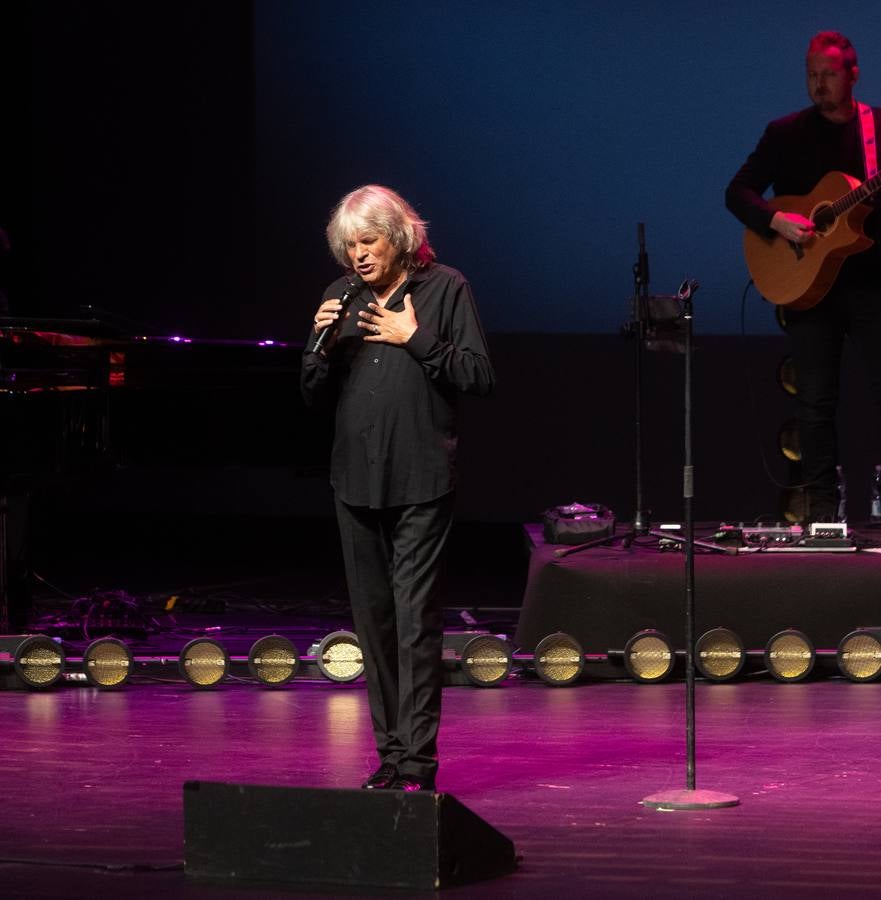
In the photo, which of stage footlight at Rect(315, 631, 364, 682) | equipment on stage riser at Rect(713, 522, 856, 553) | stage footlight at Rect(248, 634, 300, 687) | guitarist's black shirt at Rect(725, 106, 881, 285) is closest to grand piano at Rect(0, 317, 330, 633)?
stage footlight at Rect(248, 634, 300, 687)

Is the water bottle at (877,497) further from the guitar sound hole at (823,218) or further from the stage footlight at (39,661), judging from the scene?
the stage footlight at (39,661)

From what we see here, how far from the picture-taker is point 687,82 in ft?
30.1

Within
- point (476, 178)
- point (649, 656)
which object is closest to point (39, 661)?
point (649, 656)

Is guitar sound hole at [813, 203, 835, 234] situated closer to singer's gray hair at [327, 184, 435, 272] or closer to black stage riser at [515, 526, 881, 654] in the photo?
black stage riser at [515, 526, 881, 654]

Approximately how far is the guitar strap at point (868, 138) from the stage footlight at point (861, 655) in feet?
5.67

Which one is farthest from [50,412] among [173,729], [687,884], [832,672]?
[687,884]

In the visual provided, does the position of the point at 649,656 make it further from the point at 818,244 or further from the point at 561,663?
the point at 818,244

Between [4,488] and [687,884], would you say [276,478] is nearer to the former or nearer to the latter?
[4,488]

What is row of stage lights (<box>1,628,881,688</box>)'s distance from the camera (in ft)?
17.3

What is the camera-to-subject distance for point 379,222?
3.43 metres

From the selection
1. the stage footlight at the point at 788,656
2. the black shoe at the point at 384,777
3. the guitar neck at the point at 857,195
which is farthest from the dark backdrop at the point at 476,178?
the black shoe at the point at 384,777

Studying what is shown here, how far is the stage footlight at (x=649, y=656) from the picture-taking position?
5.29 metres

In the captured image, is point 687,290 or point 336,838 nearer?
point 336,838

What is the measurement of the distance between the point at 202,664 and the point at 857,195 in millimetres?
2879
